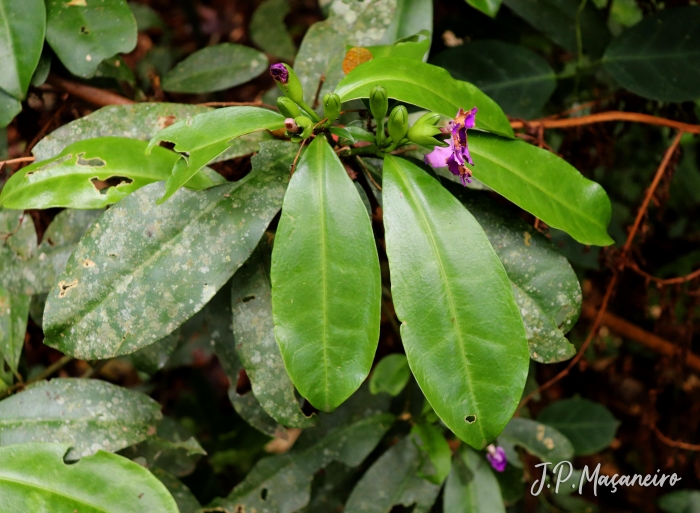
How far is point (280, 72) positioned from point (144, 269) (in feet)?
1.05

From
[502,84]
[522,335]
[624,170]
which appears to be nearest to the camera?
[522,335]

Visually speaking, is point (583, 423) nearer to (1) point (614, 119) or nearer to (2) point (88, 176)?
(1) point (614, 119)

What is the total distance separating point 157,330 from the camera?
0.76 metres

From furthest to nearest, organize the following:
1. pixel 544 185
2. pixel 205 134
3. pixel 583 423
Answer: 1. pixel 583 423
2. pixel 544 185
3. pixel 205 134

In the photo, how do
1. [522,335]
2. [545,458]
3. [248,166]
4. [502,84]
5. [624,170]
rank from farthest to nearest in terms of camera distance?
[624,170] → [502,84] → [545,458] → [248,166] → [522,335]

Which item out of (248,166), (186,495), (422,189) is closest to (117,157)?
(248,166)

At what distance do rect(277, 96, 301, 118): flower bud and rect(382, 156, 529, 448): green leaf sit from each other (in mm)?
197

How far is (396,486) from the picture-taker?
1072mm

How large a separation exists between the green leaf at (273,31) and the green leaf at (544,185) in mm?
733


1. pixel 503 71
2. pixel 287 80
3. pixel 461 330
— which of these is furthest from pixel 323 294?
pixel 503 71

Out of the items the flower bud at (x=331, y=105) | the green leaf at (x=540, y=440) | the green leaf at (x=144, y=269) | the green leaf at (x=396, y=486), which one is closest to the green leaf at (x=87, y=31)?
the green leaf at (x=144, y=269)

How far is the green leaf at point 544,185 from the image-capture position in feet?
2.56

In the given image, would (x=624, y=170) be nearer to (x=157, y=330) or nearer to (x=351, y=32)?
(x=351, y=32)

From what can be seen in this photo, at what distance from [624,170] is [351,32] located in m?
1.05
